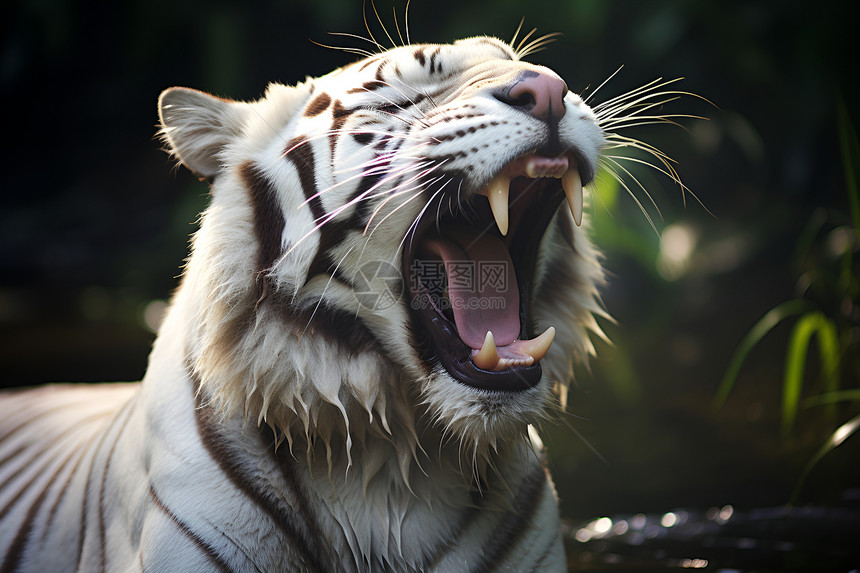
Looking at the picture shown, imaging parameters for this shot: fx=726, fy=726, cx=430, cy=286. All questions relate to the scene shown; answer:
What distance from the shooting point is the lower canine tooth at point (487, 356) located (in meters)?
1.04

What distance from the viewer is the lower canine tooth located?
1.04 metres

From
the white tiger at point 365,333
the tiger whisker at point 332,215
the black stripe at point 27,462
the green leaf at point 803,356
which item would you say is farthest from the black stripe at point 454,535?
the green leaf at point 803,356

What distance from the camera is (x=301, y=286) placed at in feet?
3.62

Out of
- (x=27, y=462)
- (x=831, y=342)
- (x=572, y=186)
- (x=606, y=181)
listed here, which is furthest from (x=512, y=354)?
(x=606, y=181)

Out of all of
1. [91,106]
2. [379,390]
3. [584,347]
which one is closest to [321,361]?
[379,390]

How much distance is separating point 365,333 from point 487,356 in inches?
7.6

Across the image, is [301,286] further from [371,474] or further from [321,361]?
[371,474]

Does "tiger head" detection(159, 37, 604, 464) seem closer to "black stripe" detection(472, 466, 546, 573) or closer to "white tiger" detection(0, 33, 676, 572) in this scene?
"white tiger" detection(0, 33, 676, 572)

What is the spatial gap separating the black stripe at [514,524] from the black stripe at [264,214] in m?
0.56

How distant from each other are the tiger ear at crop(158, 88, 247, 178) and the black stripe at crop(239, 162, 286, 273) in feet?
0.27

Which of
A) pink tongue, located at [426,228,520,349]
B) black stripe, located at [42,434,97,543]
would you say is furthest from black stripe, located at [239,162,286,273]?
black stripe, located at [42,434,97,543]

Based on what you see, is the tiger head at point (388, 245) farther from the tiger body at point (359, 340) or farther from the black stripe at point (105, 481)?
the black stripe at point (105, 481)

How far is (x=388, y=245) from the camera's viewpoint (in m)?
1.13

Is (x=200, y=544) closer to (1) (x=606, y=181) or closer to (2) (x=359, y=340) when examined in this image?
(2) (x=359, y=340)
